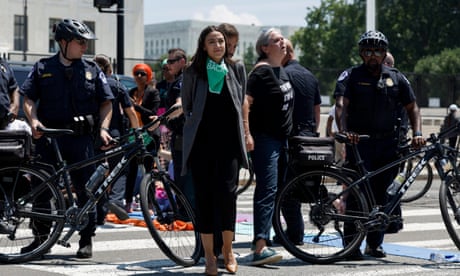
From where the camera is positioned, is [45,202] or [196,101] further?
[45,202]

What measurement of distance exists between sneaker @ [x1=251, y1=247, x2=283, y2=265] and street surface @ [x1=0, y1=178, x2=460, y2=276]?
0.18ft

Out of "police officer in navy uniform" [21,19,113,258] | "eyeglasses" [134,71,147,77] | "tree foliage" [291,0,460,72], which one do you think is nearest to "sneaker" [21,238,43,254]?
"police officer in navy uniform" [21,19,113,258]

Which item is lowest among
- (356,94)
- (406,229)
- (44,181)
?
(406,229)

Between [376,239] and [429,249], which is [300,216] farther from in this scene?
[429,249]

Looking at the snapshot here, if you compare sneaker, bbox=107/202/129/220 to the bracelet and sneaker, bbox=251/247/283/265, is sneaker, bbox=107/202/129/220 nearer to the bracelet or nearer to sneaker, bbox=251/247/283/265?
sneaker, bbox=251/247/283/265

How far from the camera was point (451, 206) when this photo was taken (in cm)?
834

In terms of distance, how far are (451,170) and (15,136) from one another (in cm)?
347

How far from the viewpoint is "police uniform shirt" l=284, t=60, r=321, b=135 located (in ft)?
30.7

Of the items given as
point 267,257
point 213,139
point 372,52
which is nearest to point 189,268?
point 267,257

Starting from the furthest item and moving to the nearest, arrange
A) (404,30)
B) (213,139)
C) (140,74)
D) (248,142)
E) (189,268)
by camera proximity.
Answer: (404,30)
(140,74)
(189,268)
(248,142)
(213,139)

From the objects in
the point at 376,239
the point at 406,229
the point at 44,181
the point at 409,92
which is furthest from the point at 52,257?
the point at 406,229

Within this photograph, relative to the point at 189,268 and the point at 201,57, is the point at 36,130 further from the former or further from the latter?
the point at 189,268

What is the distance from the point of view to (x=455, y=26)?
100438 mm

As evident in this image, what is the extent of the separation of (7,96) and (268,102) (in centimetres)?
245
